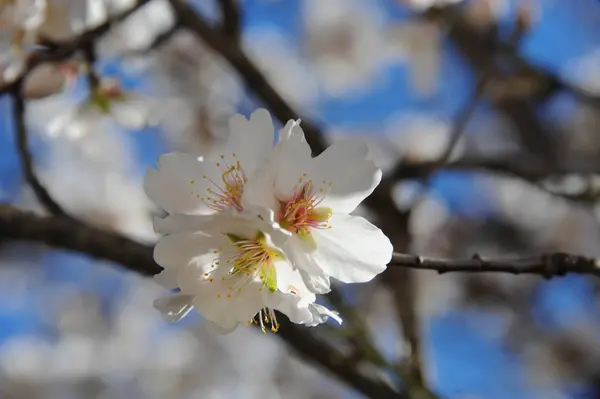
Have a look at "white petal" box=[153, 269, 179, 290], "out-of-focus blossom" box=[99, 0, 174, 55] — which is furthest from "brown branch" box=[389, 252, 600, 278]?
"out-of-focus blossom" box=[99, 0, 174, 55]

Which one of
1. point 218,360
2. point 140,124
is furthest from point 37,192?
point 218,360

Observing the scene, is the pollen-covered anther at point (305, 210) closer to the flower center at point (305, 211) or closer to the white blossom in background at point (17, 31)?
the flower center at point (305, 211)

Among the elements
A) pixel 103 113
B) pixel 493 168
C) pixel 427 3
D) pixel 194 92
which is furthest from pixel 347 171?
pixel 194 92

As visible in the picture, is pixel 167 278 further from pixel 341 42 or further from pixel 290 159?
pixel 341 42

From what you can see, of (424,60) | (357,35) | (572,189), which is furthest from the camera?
(357,35)

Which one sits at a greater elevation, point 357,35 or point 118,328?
point 357,35

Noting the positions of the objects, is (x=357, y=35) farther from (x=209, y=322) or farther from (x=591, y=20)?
(x=209, y=322)
